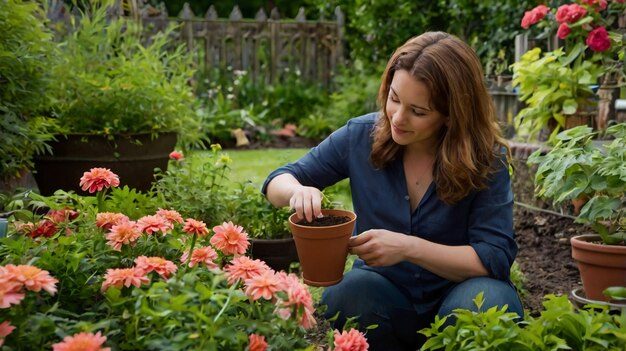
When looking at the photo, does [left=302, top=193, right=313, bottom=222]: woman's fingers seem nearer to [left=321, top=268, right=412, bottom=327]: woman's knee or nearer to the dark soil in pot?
the dark soil in pot

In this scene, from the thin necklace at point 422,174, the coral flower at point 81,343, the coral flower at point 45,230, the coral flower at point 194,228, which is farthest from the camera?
the thin necklace at point 422,174

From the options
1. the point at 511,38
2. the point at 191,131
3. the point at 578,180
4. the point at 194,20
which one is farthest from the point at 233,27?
the point at 578,180

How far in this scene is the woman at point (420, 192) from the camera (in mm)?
2242

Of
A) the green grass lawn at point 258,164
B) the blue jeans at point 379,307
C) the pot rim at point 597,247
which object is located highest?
the pot rim at point 597,247

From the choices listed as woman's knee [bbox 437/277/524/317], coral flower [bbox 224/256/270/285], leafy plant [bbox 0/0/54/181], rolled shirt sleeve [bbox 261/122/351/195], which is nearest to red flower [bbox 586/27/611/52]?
rolled shirt sleeve [bbox 261/122/351/195]

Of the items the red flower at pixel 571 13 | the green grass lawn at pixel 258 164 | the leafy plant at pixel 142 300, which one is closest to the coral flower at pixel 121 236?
the leafy plant at pixel 142 300

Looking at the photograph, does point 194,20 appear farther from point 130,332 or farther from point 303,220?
point 130,332

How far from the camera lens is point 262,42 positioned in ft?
31.9

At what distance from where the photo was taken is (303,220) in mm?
2217

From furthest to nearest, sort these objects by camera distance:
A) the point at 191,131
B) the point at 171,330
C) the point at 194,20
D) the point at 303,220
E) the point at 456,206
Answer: the point at 194,20, the point at 191,131, the point at 456,206, the point at 303,220, the point at 171,330

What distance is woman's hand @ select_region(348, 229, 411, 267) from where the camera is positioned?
2.19m

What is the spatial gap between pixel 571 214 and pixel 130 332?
353 centimetres

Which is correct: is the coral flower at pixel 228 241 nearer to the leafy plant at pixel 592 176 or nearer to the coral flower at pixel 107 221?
the coral flower at pixel 107 221

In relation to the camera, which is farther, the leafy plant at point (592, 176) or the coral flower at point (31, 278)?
the leafy plant at point (592, 176)
